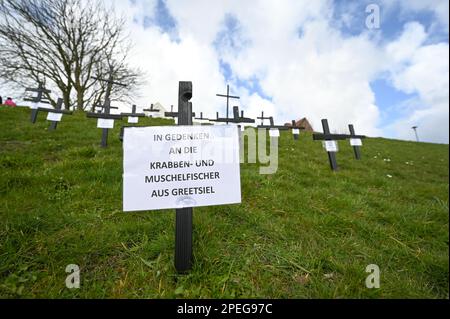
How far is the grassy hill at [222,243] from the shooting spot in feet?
4.99

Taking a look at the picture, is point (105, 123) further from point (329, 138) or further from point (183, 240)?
point (329, 138)

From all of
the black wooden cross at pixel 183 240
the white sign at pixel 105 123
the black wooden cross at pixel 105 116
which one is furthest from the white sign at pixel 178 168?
the white sign at pixel 105 123

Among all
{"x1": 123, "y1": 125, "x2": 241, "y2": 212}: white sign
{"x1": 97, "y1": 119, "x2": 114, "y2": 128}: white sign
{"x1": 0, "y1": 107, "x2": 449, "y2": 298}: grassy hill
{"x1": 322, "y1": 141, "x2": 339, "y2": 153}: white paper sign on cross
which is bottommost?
{"x1": 0, "y1": 107, "x2": 449, "y2": 298}: grassy hill

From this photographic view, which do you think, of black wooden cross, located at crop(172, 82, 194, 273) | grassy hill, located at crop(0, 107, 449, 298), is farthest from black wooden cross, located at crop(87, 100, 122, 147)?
black wooden cross, located at crop(172, 82, 194, 273)

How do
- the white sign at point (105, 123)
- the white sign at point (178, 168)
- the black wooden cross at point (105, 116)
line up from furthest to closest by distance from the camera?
the white sign at point (105, 123), the black wooden cross at point (105, 116), the white sign at point (178, 168)

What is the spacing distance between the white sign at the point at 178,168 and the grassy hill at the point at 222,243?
60cm

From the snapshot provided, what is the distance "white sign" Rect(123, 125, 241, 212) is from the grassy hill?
1.96ft

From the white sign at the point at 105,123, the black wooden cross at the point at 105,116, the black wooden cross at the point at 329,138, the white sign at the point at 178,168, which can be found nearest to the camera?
the white sign at the point at 178,168

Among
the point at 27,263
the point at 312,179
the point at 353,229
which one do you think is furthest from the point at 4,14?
the point at 353,229

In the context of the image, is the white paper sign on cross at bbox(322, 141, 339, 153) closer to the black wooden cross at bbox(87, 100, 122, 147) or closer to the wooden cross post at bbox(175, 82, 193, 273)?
the wooden cross post at bbox(175, 82, 193, 273)

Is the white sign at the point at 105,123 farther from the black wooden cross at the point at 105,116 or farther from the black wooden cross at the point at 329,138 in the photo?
the black wooden cross at the point at 329,138

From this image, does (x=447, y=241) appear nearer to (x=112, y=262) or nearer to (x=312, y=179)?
(x=312, y=179)

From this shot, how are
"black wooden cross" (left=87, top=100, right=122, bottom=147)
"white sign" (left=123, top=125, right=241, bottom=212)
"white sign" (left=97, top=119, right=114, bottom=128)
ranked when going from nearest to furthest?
"white sign" (left=123, top=125, right=241, bottom=212)
"black wooden cross" (left=87, top=100, right=122, bottom=147)
"white sign" (left=97, top=119, right=114, bottom=128)

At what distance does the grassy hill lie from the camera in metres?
1.52
